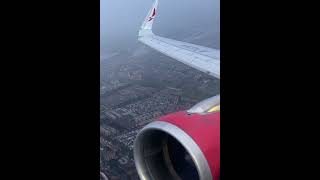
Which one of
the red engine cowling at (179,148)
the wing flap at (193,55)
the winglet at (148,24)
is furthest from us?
the winglet at (148,24)

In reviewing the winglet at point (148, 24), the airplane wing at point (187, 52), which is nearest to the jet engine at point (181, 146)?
the airplane wing at point (187, 52)

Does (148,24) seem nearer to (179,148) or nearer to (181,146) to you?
(179,148)

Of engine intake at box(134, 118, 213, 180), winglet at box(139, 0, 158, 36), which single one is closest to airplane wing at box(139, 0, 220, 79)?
winglet at box(139, 0, 158, 36)

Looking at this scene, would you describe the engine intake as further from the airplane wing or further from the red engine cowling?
the airplane wing

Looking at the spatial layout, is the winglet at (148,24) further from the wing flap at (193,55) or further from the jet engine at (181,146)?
the jet engine at (181,146)

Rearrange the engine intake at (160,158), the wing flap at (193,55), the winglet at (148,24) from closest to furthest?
the engine intake at (160,158) < the wing flap at (193,55) < the winglet at (148,24)
